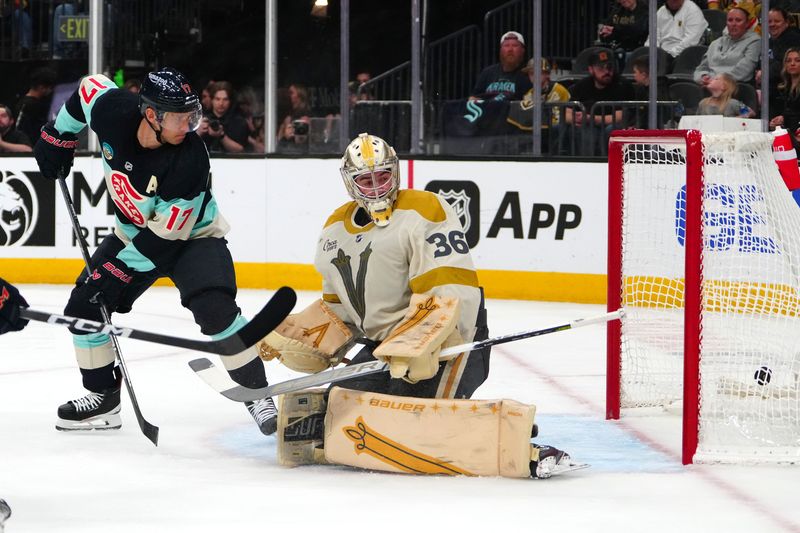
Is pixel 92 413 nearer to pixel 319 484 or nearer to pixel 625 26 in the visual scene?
pixel 319 484

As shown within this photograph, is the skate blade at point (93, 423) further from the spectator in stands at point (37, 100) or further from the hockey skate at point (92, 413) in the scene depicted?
the spectator in stands at point (37, 100)

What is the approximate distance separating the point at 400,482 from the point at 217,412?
107 cm

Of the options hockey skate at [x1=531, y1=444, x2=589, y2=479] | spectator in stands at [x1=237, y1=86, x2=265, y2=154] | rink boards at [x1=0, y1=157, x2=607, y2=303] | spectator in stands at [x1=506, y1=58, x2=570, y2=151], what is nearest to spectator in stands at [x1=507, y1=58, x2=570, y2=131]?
spectator in stands at [x1=506, y1=58, x2=570, y2=151]

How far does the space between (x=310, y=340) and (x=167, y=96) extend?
0.71 metres

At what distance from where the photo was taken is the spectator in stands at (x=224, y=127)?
743cm

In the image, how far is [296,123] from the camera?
24.0ft

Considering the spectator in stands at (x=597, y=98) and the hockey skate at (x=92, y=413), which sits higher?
the spectator in stands at (x=597, y=98)

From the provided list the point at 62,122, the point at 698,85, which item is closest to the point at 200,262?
the point at 62,122

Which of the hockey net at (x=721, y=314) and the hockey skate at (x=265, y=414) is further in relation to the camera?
the hockey skate at (x=265, y=414)

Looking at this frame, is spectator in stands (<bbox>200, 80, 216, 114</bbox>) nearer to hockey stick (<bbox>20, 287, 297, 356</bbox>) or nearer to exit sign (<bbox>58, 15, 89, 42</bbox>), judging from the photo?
exit sign (<bbox>58, 15, 89, 42</bbox>)

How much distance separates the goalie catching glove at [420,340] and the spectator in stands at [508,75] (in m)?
4.06

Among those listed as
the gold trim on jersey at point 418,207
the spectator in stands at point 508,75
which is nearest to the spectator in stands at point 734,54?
the spectator in stands at point 508,75

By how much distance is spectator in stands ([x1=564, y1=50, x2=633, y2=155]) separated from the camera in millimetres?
6730

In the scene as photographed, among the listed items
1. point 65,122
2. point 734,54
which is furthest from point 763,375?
point 734,54
